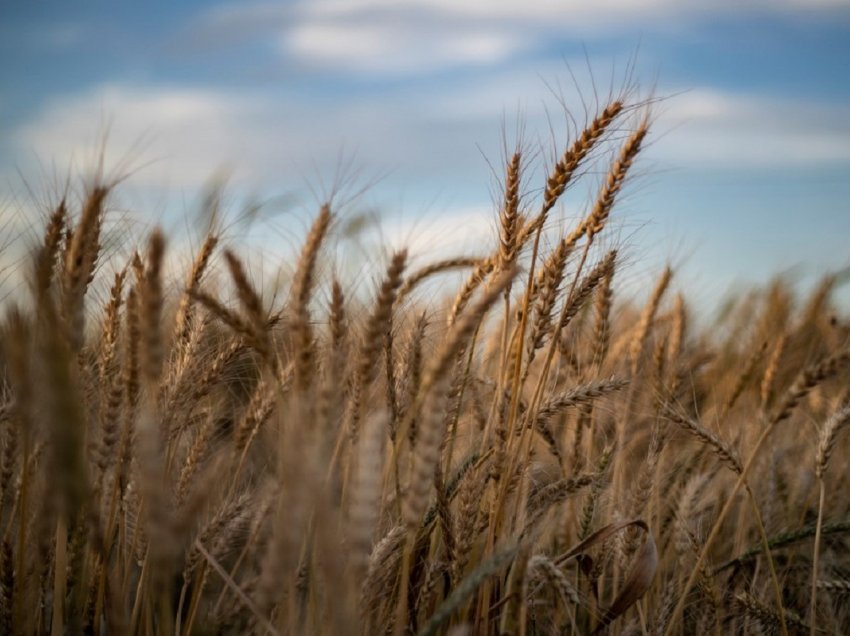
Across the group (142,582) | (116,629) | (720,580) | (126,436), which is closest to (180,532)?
(116,629)

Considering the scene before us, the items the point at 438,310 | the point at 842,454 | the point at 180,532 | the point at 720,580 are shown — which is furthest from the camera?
the point at 842,454

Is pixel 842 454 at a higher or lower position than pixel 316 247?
lower

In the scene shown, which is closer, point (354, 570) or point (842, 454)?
point (354, 570)

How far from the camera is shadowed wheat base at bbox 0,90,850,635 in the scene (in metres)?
1.46

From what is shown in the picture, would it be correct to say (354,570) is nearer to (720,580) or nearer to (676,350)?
(720,580)

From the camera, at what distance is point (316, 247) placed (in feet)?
6.14

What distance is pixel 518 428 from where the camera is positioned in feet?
7.93

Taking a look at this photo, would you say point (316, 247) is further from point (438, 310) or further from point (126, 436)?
point (438, 310)

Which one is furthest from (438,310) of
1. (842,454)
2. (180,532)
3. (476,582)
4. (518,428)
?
(842,454)

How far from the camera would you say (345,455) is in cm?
212

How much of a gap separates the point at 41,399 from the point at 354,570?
100 cm

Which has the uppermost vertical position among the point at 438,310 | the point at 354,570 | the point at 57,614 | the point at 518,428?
the point at 438,310

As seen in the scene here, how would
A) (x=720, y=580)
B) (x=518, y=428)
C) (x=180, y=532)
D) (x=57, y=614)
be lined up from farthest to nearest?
(x=720, y=580), (x=518, y=428), (x=57, y=614), (x=180, y=532)

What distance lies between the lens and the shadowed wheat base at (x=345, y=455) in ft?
4.80
